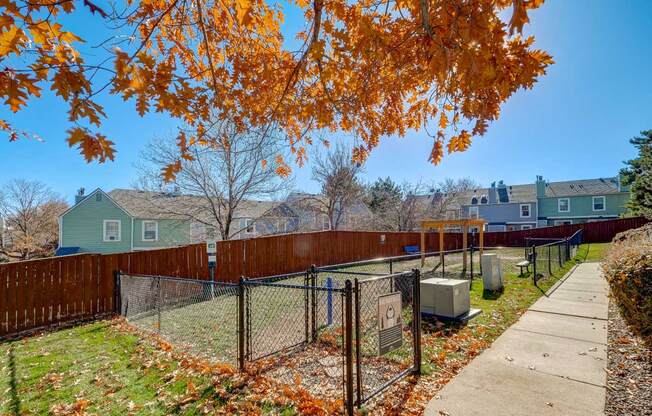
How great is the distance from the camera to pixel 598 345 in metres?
4.98

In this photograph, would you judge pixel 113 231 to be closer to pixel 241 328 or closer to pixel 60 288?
pixel 60 288

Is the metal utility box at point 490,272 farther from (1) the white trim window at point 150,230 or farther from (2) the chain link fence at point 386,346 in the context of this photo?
(1) the white trim window at point 150,230

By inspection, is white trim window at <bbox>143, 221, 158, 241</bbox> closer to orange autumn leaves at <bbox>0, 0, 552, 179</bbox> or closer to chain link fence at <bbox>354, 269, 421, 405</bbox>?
orange autumn leaves at <bbox>0, 0, 552, 179</bbox>

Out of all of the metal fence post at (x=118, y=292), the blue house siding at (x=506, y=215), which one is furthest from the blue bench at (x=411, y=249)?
the blue house siding at (x=506, y=215)

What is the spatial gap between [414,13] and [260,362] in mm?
4709

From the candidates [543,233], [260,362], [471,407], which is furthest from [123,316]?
[543,233]

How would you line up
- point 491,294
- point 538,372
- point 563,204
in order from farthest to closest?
point 563,204 < point 491,294 < point 538,372

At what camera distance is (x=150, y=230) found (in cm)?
2355

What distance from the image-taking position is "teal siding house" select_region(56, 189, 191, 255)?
2244 cm

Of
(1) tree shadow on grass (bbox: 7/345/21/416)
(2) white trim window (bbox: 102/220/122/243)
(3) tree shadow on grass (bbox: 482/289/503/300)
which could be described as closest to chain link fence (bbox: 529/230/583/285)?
(3) tree shadow on grass (bbox: 482/289/503/300)

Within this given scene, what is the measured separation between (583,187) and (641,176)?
668 inches

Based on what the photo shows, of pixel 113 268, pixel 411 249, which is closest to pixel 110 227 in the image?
pixel 113 268

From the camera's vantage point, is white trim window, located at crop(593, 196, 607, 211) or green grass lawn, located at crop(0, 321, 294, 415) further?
white trim window, located at crop(593, 196, 607, 211)

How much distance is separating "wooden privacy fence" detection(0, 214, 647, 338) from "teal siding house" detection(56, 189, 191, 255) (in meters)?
10.9
